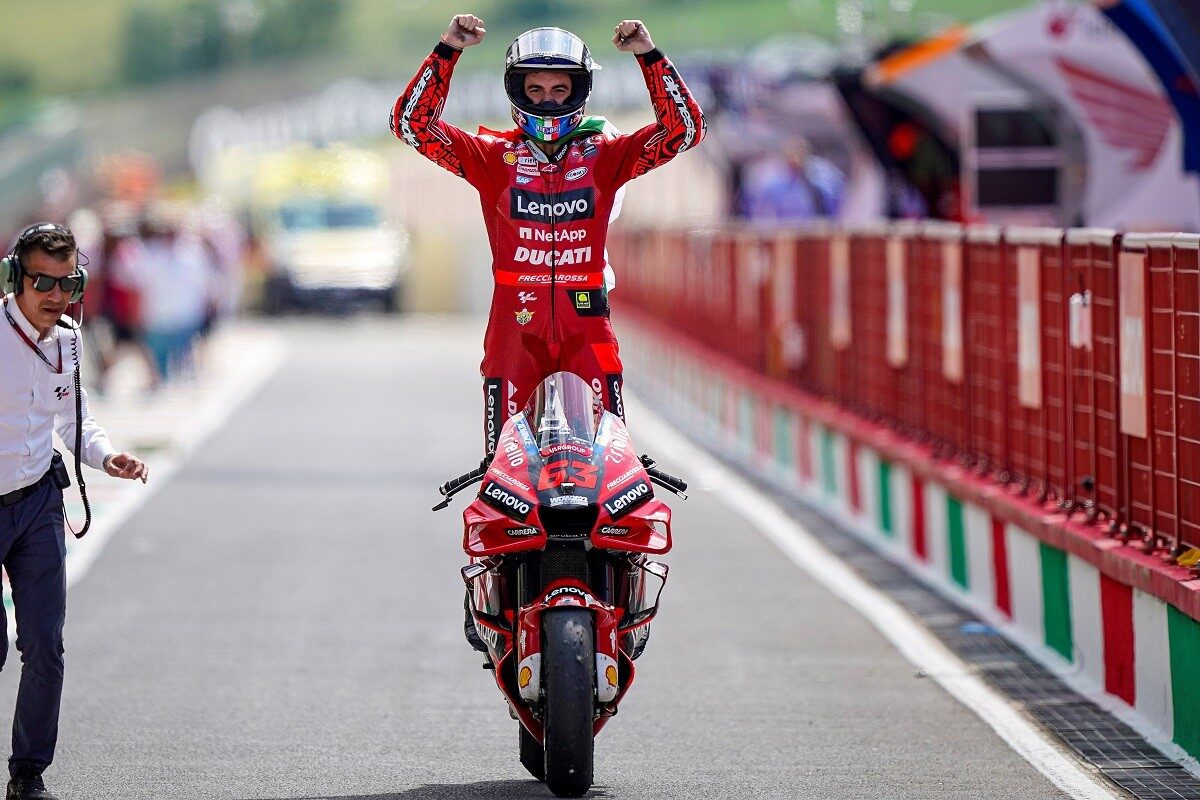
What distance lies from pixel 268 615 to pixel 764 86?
23031mm

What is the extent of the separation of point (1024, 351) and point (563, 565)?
4674 millimetres

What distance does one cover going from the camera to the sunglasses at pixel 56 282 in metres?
7.73

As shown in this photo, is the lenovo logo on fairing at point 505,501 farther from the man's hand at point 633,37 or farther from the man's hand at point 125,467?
the man's hand at point 633,37

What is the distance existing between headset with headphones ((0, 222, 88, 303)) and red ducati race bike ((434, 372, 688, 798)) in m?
1.33

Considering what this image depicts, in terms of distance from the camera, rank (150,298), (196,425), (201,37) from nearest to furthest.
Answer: (196,425) < (150,298) < (201,37)

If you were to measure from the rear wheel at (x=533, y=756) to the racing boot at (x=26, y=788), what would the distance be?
149cm

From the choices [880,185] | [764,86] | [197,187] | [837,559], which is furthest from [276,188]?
[837,559]

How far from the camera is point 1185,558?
9094 mm

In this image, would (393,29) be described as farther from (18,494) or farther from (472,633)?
(18,494)

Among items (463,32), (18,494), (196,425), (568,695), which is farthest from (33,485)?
(196,425)

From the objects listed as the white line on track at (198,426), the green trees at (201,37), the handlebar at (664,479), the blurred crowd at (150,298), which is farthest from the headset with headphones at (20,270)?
the green trees at (201,37)

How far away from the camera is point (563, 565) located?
788cm

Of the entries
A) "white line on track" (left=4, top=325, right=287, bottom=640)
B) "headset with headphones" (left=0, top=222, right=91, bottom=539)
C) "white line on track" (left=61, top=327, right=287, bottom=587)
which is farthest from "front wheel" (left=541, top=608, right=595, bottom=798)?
"white line on track" (left=61, top=327, right=287, bottom=587)

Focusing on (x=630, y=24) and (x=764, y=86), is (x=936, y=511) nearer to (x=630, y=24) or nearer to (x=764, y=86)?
(x=630, y=24)
